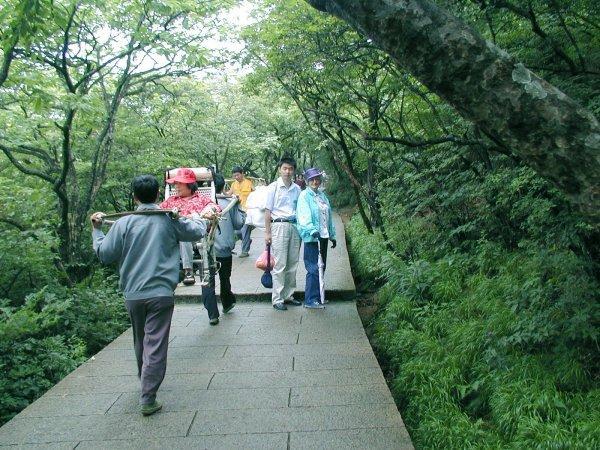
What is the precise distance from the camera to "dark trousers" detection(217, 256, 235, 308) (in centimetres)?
637

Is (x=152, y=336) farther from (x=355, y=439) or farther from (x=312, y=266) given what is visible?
(x=312, y=266)

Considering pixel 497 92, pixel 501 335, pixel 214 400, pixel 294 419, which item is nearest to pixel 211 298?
pixel 214 400

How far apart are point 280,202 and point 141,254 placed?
2.98m

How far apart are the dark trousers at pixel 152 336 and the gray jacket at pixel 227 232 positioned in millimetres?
2463

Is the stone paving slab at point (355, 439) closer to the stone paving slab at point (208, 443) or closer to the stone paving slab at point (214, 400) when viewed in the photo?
the stone paving slab at point (208, 443)

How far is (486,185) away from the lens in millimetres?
→ 5699

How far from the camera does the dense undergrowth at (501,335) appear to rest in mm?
3557

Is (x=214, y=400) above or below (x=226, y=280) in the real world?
below

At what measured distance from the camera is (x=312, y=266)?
6.58 meters

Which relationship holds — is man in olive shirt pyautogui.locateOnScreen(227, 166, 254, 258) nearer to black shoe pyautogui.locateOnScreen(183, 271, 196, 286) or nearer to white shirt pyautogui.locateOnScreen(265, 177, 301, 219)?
white shirt pyautogui.locateOnScreen(265, 177, 301, 219)

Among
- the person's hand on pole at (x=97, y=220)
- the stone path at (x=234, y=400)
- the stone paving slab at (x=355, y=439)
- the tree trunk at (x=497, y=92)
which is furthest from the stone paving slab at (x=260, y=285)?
the tree trunk at (x=497, y=92)

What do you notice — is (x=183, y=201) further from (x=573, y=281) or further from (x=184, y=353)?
(x=573, y=281)

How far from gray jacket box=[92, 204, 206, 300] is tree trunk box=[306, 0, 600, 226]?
2.40m

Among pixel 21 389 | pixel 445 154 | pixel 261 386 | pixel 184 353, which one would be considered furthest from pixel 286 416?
pixel 445 154
